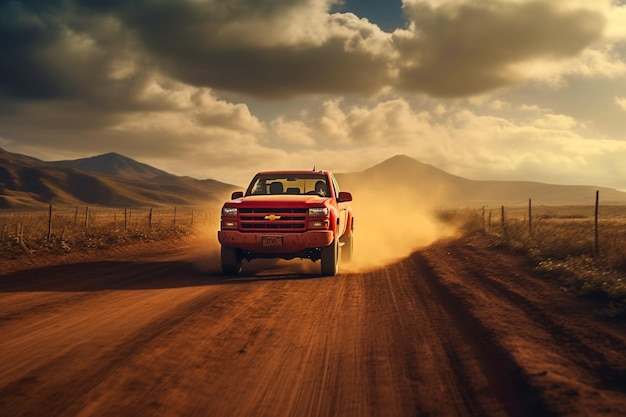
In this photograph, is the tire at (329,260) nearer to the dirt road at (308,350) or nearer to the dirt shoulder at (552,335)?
the dirt road at (308,350)

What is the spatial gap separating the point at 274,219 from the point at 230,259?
1.41 m

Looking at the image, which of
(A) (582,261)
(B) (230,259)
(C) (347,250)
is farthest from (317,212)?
(A) (582,261)

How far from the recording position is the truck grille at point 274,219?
9.73 m

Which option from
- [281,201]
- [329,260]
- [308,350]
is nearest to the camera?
[308,350]

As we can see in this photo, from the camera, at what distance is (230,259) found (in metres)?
10.2

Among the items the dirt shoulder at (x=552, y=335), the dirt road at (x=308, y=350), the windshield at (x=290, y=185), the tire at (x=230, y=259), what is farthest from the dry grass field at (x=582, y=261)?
the tire at (x=230, y=259)

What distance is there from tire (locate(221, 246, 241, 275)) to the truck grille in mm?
677

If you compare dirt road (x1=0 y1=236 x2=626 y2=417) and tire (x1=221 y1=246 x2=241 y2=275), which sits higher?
tire (x1=221 y1=246 x2=241 y2=275)

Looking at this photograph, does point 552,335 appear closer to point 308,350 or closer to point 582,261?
point 308,350

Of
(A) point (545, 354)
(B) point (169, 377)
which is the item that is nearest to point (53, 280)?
(B) point (169, 377)

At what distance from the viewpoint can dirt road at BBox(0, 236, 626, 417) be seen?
3.57 meters

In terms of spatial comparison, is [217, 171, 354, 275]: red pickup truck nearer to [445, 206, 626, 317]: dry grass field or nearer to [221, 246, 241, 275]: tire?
[221, 246, 241, 275]: tire

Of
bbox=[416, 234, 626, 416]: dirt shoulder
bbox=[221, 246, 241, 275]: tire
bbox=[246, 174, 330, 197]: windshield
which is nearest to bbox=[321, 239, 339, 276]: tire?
bbox=[246, 174, 330, 197]: windshield

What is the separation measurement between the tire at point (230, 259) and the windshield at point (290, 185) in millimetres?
1677
